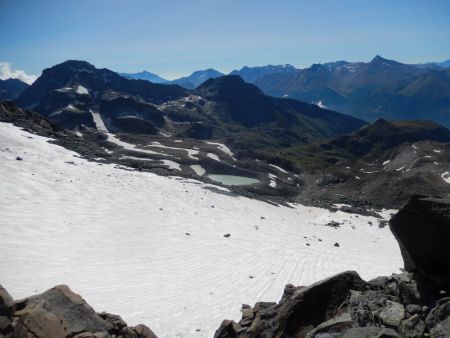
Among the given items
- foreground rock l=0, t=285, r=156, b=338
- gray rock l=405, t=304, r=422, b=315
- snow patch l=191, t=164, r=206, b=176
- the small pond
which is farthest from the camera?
snow patch l=191, t=164, r=206, b=176

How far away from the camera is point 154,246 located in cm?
2808

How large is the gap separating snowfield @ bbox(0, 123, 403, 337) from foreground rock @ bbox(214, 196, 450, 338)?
444cm

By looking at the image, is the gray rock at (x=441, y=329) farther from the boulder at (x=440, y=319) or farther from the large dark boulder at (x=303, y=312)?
the large dark boulder at (x=303, y=312)

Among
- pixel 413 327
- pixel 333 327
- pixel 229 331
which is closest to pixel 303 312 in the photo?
pixel 333 327

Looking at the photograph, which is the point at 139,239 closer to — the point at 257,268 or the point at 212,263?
the point at 212,263

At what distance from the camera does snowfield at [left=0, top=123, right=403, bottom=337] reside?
19562mm

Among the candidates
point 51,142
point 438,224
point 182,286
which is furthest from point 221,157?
Answer: point 438,224

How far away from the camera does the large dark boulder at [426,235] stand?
12617mm

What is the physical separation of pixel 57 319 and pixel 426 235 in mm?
12954

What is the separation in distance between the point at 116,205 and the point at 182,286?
16.3 m

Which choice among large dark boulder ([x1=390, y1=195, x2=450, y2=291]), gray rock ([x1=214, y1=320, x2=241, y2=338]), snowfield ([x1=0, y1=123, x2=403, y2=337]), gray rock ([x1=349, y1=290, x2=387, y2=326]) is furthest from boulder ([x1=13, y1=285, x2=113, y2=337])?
large dark boulder ([x1=390, y1=195, x2=450, y2=291])

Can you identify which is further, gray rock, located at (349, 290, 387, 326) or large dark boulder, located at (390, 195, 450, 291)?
large dark boulder, located at (390, 195, 450, 291)

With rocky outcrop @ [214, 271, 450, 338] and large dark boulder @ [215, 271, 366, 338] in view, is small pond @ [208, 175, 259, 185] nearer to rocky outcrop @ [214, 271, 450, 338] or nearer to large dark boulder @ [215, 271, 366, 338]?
rocky outcrop @ [214, 271, 450, 338]

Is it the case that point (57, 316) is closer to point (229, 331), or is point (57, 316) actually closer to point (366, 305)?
point (229, 331)
